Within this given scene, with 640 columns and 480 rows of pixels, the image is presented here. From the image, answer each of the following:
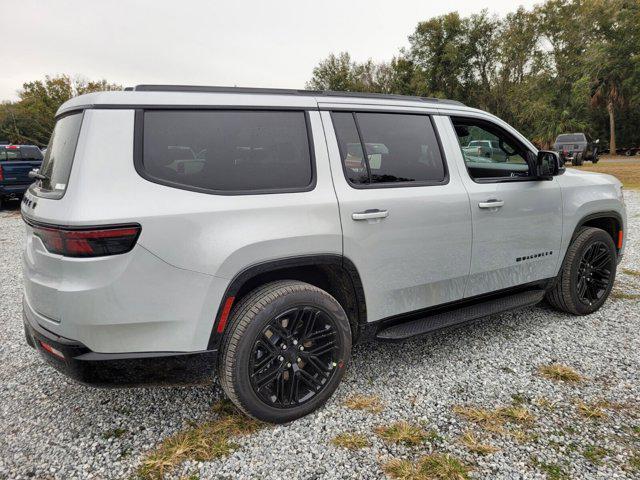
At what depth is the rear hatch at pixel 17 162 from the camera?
443 inches

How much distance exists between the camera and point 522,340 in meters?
3.46

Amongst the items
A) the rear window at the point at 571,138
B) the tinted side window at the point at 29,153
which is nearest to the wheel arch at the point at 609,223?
the tinted side window at the point at 29,153

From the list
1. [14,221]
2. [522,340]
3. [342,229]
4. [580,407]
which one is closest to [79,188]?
[342,229]

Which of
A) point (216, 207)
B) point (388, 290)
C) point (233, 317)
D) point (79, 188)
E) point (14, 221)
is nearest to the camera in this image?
point (79, 188)

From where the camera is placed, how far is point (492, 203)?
10.0ft

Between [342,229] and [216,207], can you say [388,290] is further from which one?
[216,207]

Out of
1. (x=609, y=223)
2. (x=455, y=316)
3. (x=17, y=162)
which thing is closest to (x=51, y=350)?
(x=455, y=316)

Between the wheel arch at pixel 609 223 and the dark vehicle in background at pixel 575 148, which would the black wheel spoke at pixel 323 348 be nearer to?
the wheel arch at pixel 609 223

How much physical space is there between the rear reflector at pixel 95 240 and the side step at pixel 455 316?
1.60 metres

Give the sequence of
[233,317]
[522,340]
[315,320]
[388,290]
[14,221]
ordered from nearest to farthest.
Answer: [233,317]
[315,320]
[388,290]
[522,340]
[14,221]

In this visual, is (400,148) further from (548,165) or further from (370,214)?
(548,165)

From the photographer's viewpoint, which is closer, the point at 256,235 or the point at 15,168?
the point at 256,235

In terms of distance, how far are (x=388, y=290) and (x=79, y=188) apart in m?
1.79

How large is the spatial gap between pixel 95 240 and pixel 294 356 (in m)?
1.19
